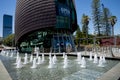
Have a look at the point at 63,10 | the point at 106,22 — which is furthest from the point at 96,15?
the point at 63,10

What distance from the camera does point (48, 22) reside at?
40.7 meters

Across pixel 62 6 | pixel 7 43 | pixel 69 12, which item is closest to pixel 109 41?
pixel 69 12

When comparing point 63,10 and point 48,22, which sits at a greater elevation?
point 63,10

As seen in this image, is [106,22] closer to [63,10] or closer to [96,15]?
[96,15]

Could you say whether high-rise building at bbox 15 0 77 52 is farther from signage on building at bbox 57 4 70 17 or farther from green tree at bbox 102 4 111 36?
green tree at bbox 102 4 111 36

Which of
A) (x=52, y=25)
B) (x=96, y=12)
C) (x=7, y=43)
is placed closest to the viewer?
(x=52, y=25)

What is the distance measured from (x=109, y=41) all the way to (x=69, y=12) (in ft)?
50.5

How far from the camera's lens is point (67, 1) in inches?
1807

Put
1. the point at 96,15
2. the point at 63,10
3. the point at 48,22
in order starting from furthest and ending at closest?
the point at 96,15
the point at 63,10
the point at 48,22

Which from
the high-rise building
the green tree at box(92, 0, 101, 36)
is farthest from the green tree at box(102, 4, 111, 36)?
the high-rise building

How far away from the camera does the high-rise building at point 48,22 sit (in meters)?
41.2

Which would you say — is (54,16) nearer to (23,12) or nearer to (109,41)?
(23,12)

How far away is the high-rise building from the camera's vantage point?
41.2 meters

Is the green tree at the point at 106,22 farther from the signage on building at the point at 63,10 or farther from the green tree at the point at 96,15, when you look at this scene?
the signage on building at the point at 63,10
